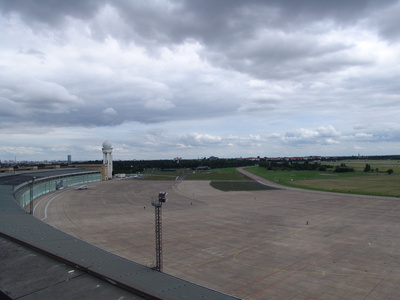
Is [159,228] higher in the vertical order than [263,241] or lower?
higher

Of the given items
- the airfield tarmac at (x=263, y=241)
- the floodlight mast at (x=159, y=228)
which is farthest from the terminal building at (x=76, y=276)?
the airfield tarmac at (x=263, y=241)

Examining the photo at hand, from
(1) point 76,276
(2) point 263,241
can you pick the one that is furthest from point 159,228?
(2) point 263,241

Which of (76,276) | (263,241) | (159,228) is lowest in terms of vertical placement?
(263,241)

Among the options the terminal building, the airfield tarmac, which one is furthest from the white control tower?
the terminal building

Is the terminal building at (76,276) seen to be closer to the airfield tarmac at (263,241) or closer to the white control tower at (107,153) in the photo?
the airfield tarmac at (263,241)

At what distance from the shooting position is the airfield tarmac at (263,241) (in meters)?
24.0

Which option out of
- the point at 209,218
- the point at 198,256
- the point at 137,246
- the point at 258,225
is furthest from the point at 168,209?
the point at 198,256

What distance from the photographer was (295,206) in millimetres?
64375

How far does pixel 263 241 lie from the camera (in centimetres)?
3662

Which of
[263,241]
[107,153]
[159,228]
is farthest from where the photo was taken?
[107,153]

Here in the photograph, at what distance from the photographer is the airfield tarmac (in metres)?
24.0

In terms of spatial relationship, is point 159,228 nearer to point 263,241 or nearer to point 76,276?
point 76,276

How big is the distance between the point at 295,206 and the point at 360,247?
30294 millimetres

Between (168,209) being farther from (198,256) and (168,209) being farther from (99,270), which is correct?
(99,270)
